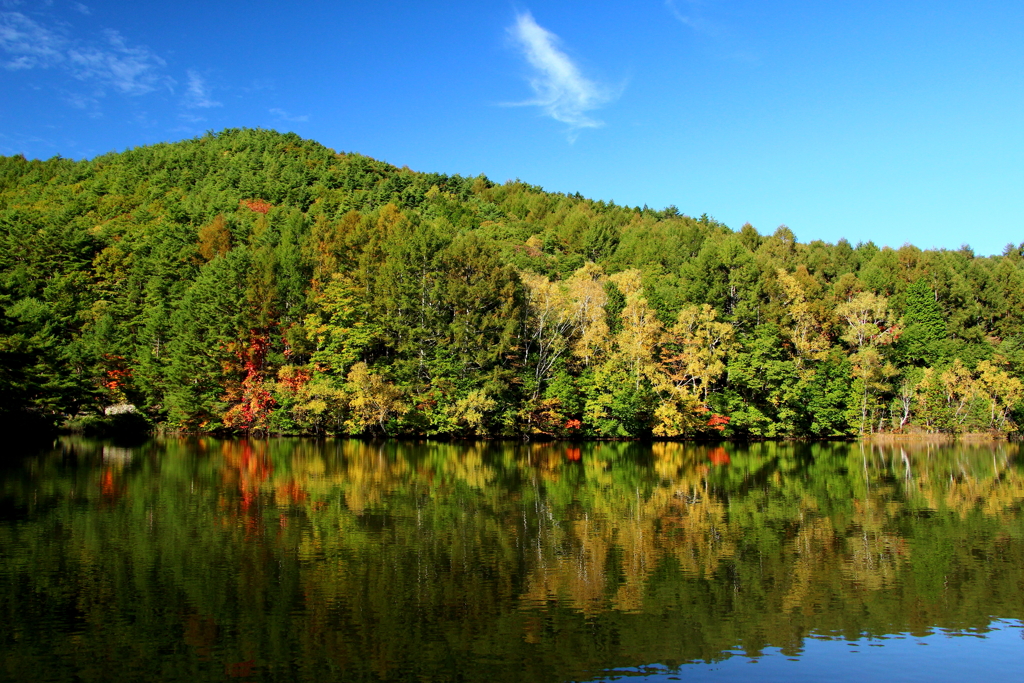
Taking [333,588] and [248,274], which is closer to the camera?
[333,588]

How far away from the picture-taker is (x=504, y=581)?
12.9 meters

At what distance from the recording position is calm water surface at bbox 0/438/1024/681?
9.34m

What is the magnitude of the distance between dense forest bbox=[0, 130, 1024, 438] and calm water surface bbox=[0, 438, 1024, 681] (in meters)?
28.4

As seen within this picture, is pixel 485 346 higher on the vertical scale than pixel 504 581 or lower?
higher

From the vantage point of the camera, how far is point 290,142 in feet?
476

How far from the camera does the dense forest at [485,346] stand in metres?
54.6

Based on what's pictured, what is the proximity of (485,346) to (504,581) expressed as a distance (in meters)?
42.4

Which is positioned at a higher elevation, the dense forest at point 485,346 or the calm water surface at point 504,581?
the dense forest at point 485,346

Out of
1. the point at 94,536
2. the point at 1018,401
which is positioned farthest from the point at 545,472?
the point at 1018,401

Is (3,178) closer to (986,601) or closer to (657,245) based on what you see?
(657,245)

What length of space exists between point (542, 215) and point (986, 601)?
119128mm

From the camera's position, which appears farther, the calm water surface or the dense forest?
the dense forest

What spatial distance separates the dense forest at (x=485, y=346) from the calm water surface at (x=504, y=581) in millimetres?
28376

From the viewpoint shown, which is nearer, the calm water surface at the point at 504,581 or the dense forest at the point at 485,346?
the calm water surface at the point at 504,581
